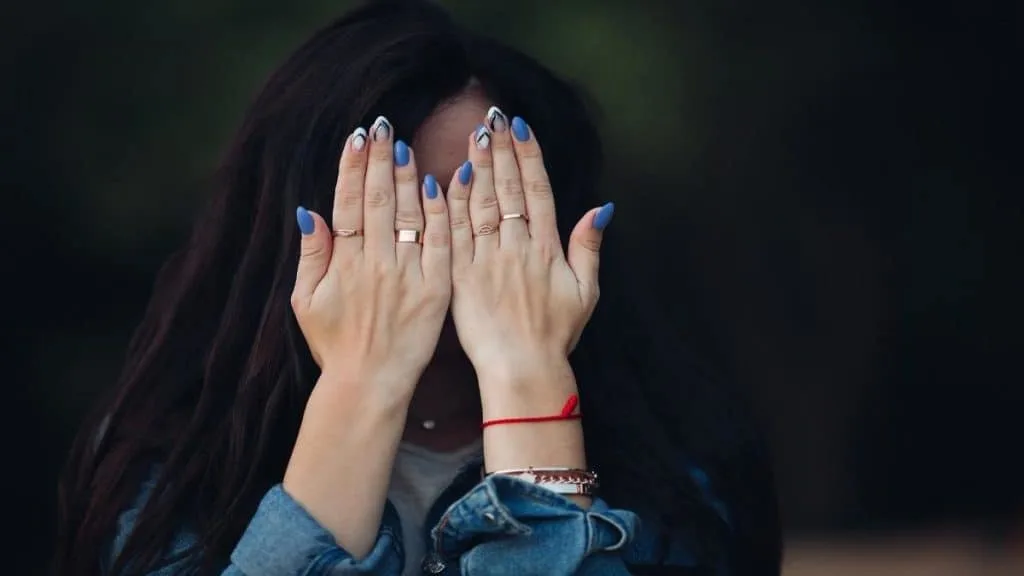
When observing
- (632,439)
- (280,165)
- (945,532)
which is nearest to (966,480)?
(945,532)

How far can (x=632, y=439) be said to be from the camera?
2002mm

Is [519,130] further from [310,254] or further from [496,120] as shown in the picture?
[310,254]

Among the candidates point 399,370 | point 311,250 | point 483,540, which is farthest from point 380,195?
point 483,540

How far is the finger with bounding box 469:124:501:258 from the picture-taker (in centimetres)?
191

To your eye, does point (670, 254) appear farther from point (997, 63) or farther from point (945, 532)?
point (945, 532)

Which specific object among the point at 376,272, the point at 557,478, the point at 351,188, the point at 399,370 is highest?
the point at 351,188

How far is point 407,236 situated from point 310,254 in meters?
0.12

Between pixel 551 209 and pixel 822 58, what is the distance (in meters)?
2.17

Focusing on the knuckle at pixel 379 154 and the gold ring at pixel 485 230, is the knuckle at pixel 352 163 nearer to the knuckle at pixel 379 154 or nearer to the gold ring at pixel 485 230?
the knuckle at pixel 379 154

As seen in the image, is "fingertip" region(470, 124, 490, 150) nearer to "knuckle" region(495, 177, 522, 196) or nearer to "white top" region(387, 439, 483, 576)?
"knuckle" region(495, 177, 522, 196)

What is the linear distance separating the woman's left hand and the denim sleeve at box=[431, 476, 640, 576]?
172 mm

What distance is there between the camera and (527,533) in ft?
5.79

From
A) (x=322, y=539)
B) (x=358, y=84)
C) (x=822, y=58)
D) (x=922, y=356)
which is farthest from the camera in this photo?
(x=922, y=356)

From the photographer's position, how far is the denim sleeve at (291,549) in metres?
1.73
